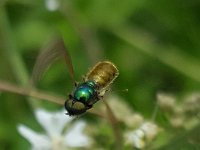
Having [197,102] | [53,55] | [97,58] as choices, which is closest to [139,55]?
[97,58]

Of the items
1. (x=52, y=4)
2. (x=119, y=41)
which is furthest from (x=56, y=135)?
(x=119, y=41)

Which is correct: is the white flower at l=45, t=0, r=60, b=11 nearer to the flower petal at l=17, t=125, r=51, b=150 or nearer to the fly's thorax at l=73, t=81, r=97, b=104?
the flower petal at l=17, t=125, r=51, b=150

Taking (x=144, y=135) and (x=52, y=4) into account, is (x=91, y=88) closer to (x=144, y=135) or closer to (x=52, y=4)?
(x=144, y=135)

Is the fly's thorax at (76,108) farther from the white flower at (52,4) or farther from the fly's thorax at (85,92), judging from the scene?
the white flower at (52,4)

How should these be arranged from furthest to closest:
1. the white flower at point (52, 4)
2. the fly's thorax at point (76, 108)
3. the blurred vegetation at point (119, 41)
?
the blurred vegetation at point (119, 41), the white flower at point (52, 4), the fly's thorax at point (76, 108)

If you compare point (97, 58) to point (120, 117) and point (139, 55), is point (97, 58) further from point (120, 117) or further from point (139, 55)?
point (120, 117)

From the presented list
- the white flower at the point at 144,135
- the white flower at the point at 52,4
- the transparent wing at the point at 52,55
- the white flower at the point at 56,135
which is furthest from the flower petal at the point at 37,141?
the white flower at the point at 52,4
